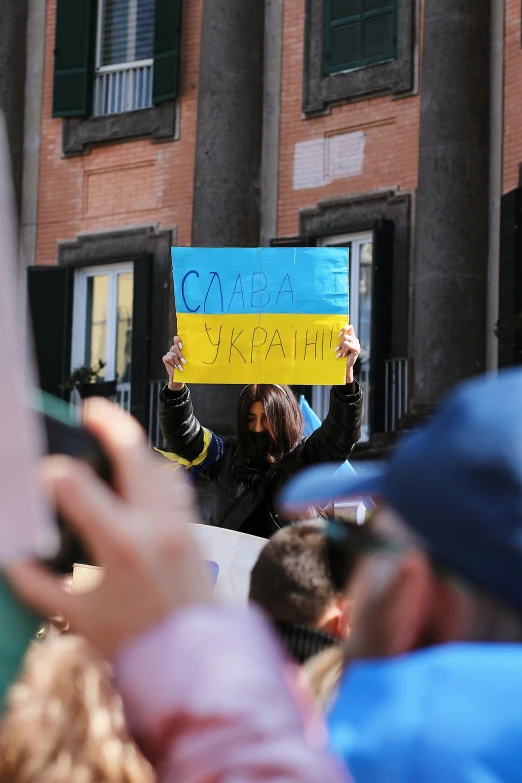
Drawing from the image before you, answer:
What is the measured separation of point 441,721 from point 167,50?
1686cm

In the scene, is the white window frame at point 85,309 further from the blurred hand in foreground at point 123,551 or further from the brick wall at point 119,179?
the blurred hand in foreground at point 123,551

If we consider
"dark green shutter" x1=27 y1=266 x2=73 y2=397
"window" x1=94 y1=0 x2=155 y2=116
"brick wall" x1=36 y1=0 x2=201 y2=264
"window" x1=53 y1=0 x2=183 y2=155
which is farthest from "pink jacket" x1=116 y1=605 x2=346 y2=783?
"window" x1=94 y1=0 x2=155 y2=116

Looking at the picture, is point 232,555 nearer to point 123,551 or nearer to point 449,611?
point 449,611

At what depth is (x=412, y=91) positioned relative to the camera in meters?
16.0

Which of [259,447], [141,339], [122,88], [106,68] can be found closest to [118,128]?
[122,88]

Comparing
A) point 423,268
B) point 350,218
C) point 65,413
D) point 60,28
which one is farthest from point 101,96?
point 65,413

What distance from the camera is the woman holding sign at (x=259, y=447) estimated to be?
5.06 m

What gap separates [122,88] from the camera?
18.2 metres

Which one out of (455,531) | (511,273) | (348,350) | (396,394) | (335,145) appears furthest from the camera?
(335,145)

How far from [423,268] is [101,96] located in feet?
17.3

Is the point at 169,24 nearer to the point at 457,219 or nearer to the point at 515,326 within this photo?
the point at 457,219

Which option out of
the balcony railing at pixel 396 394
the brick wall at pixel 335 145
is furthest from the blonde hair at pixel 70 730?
the brick wall at pixel 335 145

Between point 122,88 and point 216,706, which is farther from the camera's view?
point 122,88

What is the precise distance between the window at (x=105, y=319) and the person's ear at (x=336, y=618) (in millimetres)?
14870
